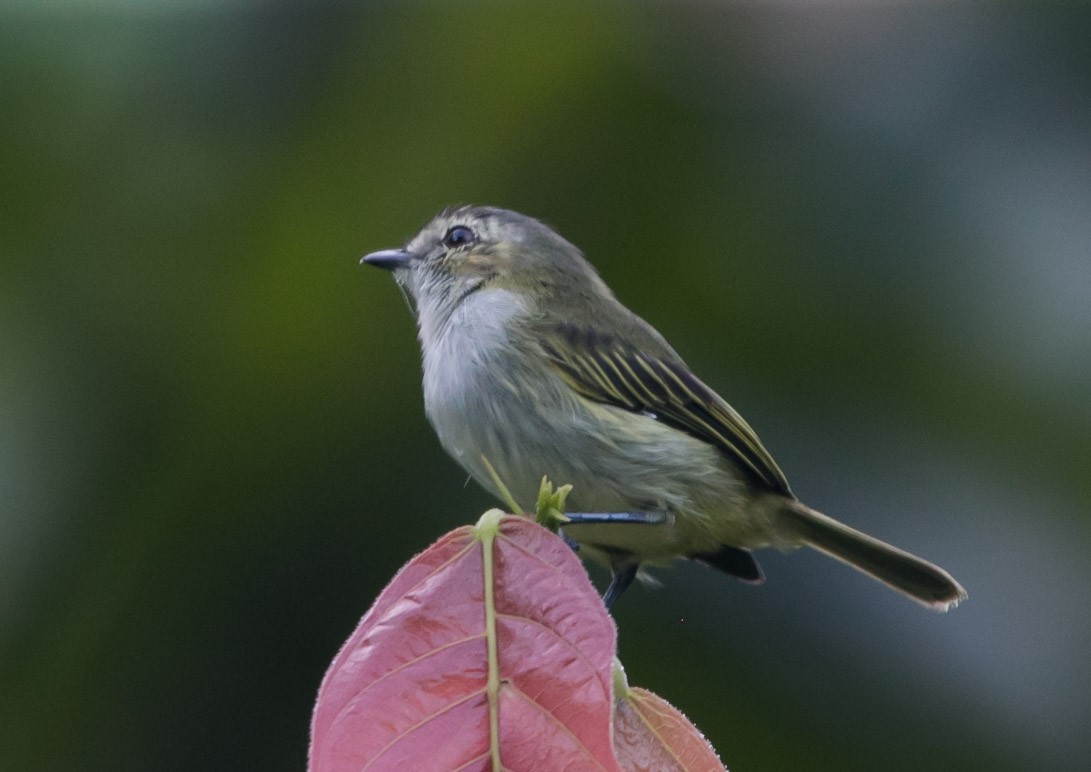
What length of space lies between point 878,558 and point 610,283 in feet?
6.30

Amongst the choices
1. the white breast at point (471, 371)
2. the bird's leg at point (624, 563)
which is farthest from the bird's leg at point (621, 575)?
the white breast at point (471, 371)

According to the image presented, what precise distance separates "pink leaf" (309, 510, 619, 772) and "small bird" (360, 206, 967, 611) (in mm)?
1195

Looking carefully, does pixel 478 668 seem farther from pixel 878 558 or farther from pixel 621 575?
pixel 878 558

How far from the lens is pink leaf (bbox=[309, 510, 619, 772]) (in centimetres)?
129

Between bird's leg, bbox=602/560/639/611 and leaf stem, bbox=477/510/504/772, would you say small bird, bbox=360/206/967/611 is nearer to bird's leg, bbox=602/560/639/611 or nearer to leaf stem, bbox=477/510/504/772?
bird's leg, bbox=602/560/639/611

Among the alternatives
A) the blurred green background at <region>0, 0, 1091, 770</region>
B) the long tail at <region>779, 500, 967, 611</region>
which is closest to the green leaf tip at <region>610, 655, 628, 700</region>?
the long tail at <region>779, 500, 967, 611</region>

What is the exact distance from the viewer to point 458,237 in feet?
11.2

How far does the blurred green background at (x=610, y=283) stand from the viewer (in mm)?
4477

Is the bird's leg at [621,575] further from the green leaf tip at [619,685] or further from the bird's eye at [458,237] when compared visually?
the green leaf tip at [619,685]

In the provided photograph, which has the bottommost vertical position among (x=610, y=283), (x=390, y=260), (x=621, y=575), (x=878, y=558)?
(x=621, y=575)

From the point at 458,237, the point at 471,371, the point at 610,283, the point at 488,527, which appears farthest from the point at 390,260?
the point at 488,527

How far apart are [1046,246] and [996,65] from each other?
1.18 meters

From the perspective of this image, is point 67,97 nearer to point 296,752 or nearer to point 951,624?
point 296,752

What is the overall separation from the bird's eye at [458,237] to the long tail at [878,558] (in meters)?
1.02
